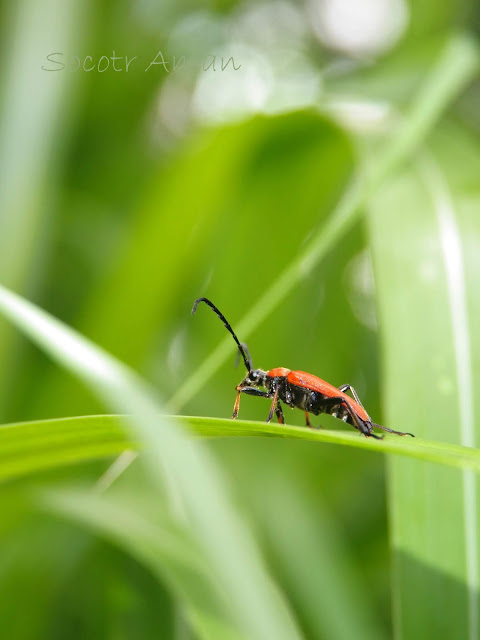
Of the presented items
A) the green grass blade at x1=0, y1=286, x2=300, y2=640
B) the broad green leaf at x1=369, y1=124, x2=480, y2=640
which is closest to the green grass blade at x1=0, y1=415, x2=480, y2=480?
the green grass blade at x1=0, y1=286, x2=300, y2=640

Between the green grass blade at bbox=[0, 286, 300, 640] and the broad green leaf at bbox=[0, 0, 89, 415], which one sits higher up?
the broad green leaf at bbox=[0, 0, 89, 415]

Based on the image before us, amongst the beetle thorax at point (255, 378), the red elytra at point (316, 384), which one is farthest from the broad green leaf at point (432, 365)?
the beetle thorax at point (255, 378)

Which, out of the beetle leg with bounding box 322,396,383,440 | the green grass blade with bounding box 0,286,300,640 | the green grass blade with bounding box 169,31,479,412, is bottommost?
the green grass blade with bounding box 0,286,300,640

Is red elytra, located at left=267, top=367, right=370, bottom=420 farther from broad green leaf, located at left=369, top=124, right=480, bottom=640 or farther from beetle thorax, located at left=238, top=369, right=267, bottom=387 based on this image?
broad green leaf, located at left=369, top=124, right=480, bottom=640

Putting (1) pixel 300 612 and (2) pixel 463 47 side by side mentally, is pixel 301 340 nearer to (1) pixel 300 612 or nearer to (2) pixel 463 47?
(1) pixel 300 612

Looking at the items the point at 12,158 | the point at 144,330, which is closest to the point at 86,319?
the point at 144,330

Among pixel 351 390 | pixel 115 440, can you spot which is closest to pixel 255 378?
pixel 351 390
